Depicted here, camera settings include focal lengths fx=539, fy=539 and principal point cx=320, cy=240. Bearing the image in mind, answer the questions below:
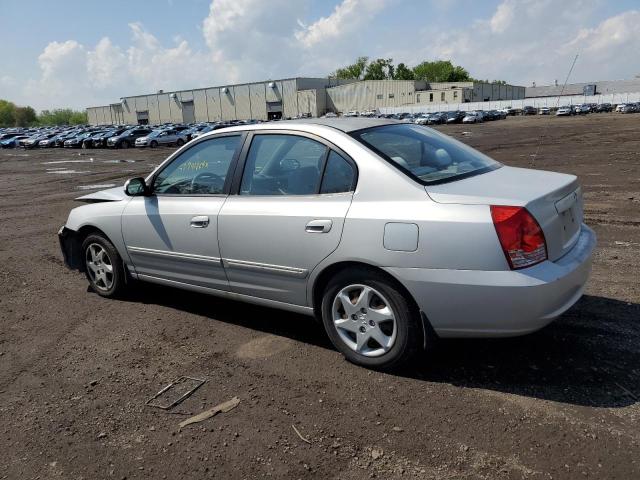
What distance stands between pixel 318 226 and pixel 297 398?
1.12 m

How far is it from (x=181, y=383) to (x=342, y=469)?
4.75ft

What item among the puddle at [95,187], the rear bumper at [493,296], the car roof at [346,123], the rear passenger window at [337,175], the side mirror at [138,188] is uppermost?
the car roof at [346,123]

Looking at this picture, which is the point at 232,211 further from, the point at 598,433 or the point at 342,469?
the point at 598,433

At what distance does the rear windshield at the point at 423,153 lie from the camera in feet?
12.0

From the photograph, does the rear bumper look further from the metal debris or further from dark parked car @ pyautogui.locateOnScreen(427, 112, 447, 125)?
dark parked car @ pyautogui.locateOnScreen(427, 112, 447, 125)

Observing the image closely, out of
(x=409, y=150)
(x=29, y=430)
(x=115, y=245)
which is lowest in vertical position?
(x=29, y=430)

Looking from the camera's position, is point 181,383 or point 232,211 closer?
point 181,383

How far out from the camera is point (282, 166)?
406cm

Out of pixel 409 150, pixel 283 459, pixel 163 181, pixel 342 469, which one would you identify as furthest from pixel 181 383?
pixel 409 150

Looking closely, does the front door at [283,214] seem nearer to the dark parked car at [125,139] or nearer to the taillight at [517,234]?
the taillight at [517,234]

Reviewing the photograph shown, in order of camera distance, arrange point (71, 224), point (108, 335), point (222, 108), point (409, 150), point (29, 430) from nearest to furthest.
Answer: point (29, 430)
point (409, 150)
point (108, 335)
point (71, 224)
point (222, 108)

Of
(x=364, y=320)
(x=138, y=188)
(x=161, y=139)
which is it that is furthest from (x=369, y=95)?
(x=364, y=320)

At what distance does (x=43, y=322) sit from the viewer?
4.94 m

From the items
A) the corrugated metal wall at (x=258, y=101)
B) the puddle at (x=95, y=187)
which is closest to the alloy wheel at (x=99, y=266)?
the puddle at (x=95, y=187)
